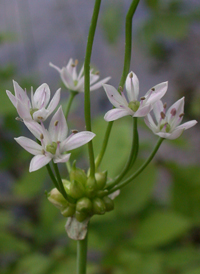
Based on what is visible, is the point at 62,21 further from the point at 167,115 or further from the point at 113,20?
the point at 167,115

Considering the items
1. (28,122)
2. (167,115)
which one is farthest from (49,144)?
(167,115)

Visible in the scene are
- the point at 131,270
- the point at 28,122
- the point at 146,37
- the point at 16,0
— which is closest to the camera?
the point at 28,122

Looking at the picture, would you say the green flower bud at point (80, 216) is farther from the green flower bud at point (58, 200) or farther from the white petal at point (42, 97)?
the white petal at point (42, 97)

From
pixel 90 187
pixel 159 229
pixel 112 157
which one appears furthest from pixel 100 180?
pixel 159 229

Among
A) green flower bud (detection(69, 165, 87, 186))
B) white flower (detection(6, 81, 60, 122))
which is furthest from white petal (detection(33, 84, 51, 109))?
green flower bud (detection(69, 165, 87, 186))

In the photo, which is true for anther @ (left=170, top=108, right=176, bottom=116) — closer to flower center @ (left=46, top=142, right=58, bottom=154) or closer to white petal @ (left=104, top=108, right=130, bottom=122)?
white petal @ (left=104, top=108, right=130, bottom=122)

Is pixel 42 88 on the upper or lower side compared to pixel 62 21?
upper

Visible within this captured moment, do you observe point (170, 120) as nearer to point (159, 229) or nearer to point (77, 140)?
point (77, 140)
